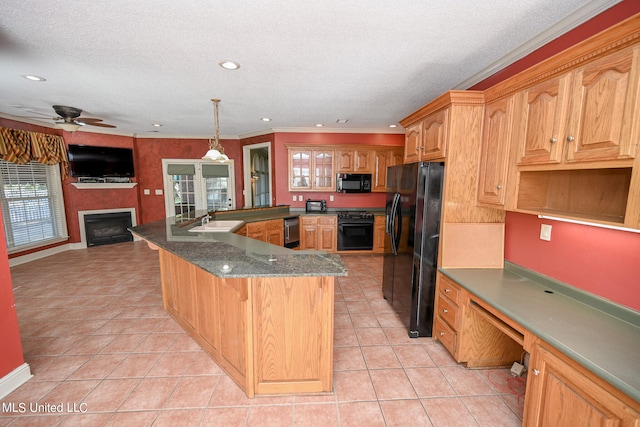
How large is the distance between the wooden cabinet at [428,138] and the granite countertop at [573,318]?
112 centimetres

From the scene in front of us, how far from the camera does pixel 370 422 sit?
1636 mm

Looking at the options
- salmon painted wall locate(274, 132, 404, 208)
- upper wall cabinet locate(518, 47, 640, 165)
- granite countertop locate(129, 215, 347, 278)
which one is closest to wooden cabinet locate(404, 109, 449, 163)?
upper wall cabinet locate(518, 47, 640, 165)

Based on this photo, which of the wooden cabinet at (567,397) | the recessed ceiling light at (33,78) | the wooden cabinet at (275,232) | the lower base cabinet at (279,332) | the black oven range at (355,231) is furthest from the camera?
the black oven range at (355,231)

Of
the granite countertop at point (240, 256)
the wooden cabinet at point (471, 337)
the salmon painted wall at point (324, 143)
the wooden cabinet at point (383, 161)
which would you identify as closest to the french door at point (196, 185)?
the salmon painted wall at point (324, 143)

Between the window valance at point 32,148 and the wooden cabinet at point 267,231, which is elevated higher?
the window valance at point 32,148

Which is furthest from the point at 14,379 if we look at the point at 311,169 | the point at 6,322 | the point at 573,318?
the point at 311,169

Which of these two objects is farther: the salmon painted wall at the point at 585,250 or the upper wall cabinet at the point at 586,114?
the salmon painted wall at the point at 585,250

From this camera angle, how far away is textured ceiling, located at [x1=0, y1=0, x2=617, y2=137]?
1.62 metres

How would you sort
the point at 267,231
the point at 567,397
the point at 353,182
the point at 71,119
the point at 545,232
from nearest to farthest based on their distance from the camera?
1. the point at 567,397
2. the point at 545,232
3. the point at 71,119
4. the point at 267,231
5. the point at 353,182

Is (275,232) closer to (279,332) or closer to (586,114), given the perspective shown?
(279,332)

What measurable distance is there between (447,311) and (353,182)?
3.40m

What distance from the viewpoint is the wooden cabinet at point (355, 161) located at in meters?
5.26

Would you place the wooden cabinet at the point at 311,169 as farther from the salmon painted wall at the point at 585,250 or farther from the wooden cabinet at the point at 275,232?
the salmon painted wall at the point at 585,250

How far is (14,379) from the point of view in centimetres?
188
